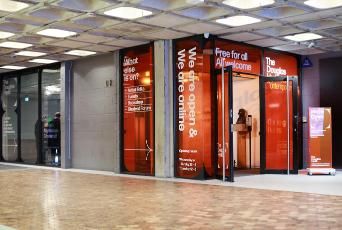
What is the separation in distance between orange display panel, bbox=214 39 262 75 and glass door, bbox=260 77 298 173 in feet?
1.33

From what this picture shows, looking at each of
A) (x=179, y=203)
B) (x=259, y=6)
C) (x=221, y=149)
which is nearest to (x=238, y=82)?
(x=221, y=149)

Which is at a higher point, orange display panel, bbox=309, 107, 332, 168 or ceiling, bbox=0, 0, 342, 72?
ceiling, bbox=0, 0, 342, 72

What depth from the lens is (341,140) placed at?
466 inches

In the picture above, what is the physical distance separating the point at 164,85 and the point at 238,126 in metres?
2.71

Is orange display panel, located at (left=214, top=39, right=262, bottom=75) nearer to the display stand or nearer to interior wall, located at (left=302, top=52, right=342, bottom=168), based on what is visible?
the display stand

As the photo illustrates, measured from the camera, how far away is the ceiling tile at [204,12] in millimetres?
7711

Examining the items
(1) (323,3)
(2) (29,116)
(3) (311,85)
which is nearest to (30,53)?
(2) (29,116)

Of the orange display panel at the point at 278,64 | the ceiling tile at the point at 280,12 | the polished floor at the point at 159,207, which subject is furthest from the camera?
the orange display panel at the point at 278,64

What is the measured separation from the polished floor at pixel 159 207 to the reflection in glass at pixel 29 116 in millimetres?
5558

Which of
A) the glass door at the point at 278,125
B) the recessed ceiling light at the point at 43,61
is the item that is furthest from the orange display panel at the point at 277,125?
the recessed ceiling light at the point at 43,61

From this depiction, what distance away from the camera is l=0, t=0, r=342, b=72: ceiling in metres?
7.42

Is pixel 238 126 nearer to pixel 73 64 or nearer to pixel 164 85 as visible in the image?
pixel 164 85

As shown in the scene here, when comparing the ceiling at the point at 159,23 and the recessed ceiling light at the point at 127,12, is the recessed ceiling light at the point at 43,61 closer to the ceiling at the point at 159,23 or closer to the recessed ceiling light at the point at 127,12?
the ceiling at the point at 159,23

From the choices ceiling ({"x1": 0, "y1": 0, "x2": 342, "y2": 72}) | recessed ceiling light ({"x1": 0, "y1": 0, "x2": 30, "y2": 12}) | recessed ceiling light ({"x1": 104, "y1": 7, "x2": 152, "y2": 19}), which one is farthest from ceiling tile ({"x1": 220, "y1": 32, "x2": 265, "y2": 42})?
recessed ceiling light ({"x1": 0, "y1": 0, "x2": 30, "y2": 12})
